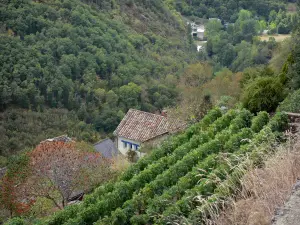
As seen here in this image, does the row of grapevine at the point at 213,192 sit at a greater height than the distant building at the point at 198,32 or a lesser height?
greater

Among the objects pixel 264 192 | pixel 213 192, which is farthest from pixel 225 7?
pixel 264 192

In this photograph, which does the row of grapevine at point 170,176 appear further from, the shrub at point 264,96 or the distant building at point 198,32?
the distant building at point 198,32

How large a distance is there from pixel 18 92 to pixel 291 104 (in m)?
25.6

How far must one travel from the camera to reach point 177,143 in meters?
11.5

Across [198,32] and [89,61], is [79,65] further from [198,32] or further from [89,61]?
[198,32]

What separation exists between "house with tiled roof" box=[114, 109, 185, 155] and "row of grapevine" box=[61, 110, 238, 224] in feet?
26.2

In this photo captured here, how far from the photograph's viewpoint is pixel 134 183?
30.0ft

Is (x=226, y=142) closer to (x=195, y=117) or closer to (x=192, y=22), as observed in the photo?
(x=195, y=117)

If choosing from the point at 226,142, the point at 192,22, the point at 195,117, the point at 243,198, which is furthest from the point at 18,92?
the point at 192,22

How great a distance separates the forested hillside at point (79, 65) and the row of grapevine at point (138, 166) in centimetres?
1933

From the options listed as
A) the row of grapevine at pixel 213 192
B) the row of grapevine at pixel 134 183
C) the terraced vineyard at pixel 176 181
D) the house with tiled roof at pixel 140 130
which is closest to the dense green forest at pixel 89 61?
the house with tiled roof at pixel 140 130

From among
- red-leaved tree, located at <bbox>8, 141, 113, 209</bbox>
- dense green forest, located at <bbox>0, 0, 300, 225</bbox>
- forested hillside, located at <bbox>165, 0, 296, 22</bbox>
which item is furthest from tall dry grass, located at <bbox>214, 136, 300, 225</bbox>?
forested hillside, located at <bbox>165, 0, 296, 22</bbox>

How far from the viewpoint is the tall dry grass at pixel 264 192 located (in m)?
5.42

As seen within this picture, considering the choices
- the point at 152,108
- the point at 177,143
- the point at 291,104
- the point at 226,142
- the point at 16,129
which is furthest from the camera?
the point at 152,108
